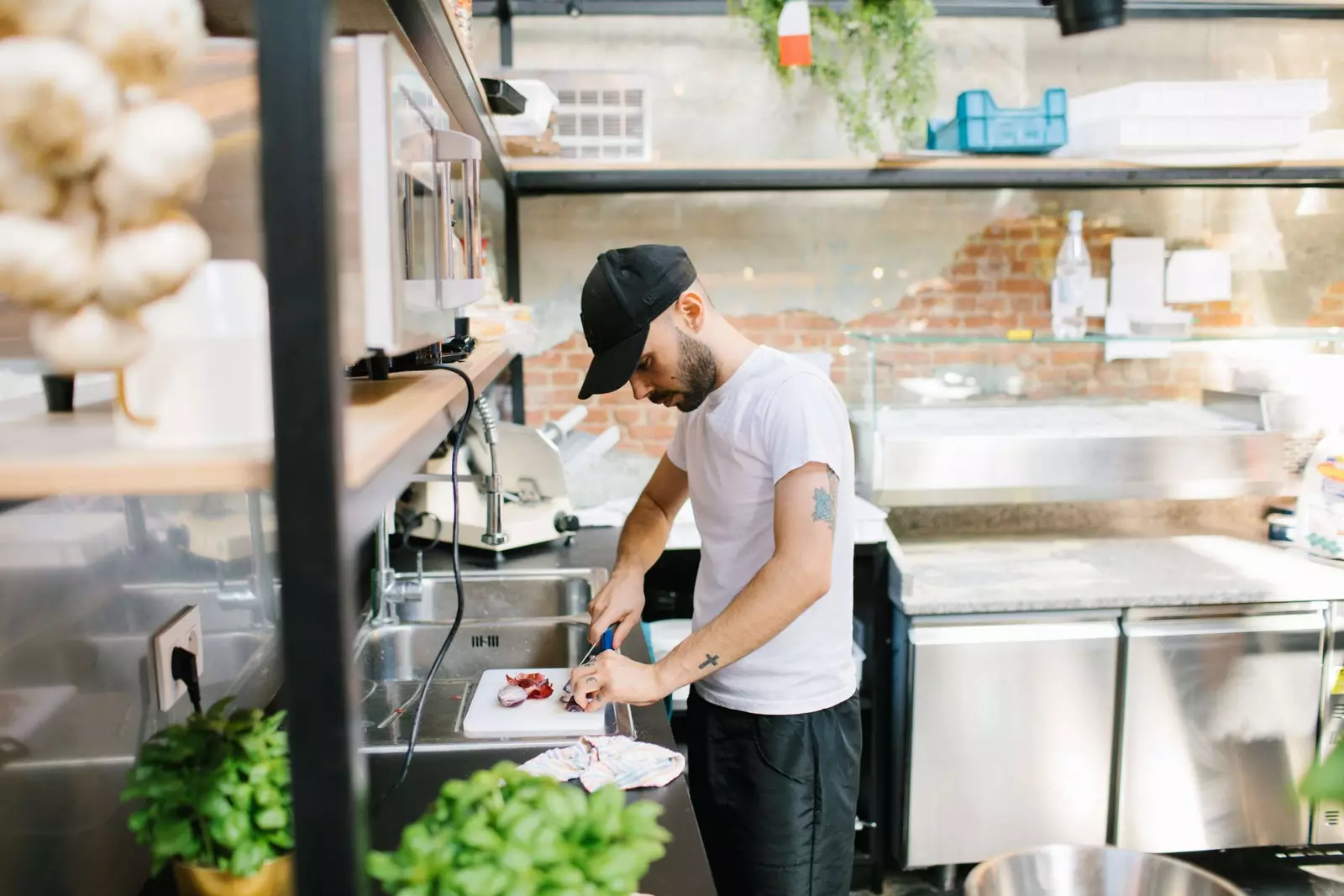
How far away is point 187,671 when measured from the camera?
126cm

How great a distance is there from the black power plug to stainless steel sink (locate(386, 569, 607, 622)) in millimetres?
1258

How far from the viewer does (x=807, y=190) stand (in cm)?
356

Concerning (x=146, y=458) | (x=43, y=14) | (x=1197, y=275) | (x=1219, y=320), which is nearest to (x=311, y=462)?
(x=146, y=458)

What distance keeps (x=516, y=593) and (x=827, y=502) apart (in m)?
1.11

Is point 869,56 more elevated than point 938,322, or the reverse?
point 869,56

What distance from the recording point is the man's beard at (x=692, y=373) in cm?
189

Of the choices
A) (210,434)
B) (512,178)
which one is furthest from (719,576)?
(512,178)

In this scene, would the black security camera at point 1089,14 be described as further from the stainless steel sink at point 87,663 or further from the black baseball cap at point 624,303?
the stainless steel sink at point 87,663

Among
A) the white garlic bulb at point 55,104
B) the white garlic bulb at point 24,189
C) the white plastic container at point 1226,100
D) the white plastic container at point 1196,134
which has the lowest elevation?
the white garlic bulb at point 24,189

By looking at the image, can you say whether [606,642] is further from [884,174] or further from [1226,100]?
[1226,100]

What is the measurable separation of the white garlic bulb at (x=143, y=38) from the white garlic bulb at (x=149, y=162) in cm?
3

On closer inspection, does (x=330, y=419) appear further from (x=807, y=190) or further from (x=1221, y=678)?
(x=807, y=190)

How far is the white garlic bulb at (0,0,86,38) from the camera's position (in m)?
0.63

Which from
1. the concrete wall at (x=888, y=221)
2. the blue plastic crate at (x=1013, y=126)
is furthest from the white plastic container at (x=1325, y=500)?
the blue plastic crate at (x=1013, y=126)
